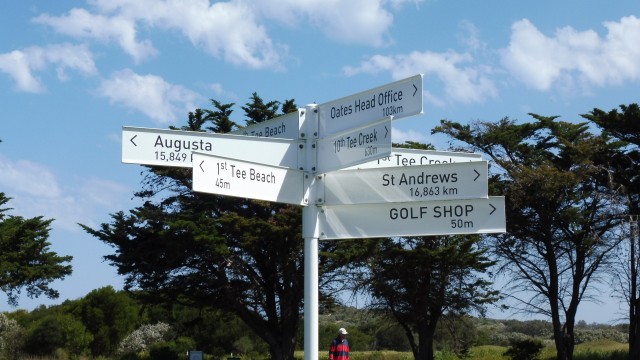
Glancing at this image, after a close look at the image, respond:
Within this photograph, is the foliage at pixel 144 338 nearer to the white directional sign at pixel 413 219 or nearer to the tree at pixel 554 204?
the tree at pixel 554 204

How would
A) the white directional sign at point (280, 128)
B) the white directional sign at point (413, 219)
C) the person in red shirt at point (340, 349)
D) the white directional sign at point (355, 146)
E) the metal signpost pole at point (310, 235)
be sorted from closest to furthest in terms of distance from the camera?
the white directional sign at point (355, 146)
the white directional sign at point (413, 219)
the metal signpost pole at point (310, 235)
the white directional sign at point (280, 128)
the person in red shirt at point (340, 349)

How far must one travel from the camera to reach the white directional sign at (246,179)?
6008 millimetres

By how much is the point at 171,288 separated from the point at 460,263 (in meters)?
11.1

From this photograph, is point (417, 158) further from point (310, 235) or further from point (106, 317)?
point (106, 317)

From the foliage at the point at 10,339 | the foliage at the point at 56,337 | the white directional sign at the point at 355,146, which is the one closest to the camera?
the white directional sign at the point at 355,146

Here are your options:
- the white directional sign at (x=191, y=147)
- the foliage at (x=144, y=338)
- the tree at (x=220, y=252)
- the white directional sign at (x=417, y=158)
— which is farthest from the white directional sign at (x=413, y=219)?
the foliage at (x=144, y=338)

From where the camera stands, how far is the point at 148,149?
637cm

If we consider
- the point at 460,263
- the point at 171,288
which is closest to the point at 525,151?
the point at 460,263

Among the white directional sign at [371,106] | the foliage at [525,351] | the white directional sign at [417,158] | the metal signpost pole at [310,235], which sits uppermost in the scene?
the white directional sign at [371,106]

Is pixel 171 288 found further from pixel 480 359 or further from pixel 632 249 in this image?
pixel 632 249

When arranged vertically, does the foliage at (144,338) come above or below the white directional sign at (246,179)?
below

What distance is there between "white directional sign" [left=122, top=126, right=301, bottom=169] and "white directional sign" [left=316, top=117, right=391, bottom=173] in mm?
254

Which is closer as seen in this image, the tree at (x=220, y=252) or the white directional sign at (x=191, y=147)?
the white directional sign at (x=191, y=147)

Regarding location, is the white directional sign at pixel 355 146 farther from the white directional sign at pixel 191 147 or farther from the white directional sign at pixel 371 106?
the white directional sign at pixel 191 147
